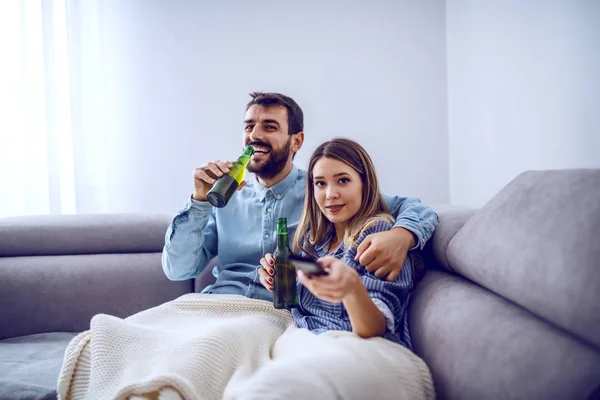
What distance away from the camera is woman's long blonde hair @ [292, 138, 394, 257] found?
1101mm

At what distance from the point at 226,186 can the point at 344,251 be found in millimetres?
389

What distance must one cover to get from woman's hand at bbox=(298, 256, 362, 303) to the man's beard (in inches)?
26.5

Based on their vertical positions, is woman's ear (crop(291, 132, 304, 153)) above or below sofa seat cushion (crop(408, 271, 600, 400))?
above

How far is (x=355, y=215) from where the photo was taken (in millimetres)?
1130

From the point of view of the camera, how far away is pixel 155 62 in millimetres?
2312

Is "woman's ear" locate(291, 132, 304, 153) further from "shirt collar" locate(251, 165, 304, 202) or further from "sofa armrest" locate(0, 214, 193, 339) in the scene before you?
"sofa armrest" locate(0, 214, 193, 339)

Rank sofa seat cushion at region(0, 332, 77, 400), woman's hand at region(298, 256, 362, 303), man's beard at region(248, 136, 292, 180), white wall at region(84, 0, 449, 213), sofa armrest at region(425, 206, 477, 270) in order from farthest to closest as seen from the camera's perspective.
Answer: white wall at region(84, 0, 449, 213)
man's beard at region(248, 136, 292, 180)
sofa armrest at region(425, 206, 477, 270)
sofa seat cushion at region(0, 332, 77, 400)
woman's hand at region(298, 256, 362, 303)

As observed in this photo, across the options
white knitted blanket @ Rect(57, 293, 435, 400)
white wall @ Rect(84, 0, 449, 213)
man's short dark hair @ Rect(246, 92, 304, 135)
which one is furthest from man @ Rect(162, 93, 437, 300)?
white wall @ Rect(84, 0, 449, 213)

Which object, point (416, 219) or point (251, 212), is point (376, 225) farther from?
point (251, 212)

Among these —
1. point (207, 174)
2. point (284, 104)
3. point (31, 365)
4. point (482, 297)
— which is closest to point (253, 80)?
point (284, 104)

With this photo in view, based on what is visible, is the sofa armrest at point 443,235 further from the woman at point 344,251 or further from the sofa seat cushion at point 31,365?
the sofa seat cushion at point 31,365

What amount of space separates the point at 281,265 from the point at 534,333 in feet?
1.90

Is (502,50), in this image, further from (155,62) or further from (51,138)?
(51,138)

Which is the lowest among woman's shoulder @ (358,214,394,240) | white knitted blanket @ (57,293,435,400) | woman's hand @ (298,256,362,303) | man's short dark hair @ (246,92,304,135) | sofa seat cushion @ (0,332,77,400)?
sofa seat cushion @ (0,332,77,400)
